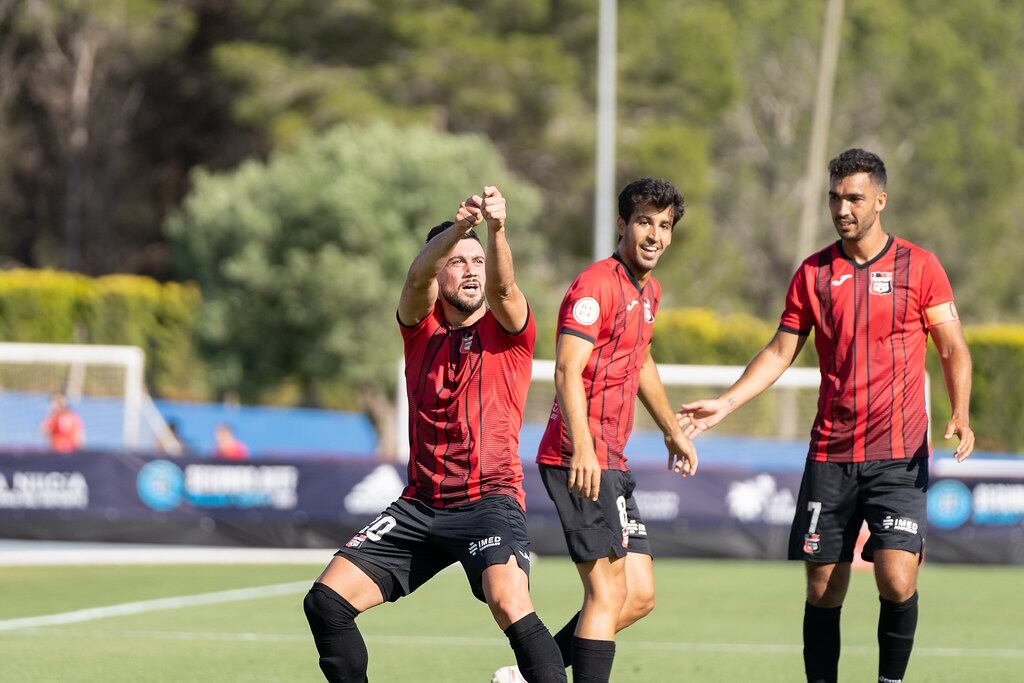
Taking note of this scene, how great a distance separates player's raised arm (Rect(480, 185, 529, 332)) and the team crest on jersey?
1750 millimetres

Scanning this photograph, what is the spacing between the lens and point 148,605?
12.8 metres

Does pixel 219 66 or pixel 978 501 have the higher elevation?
pixel 219 66

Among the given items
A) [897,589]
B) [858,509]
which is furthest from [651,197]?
[897,589]

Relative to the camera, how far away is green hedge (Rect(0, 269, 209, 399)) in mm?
41719

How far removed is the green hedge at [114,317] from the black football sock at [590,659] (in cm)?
3540

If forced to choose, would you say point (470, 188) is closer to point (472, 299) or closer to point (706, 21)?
point (706, 21)

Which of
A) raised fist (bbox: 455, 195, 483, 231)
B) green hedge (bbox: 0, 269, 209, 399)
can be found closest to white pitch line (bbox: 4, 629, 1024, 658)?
raised fist (bbox: 455, 195, 483, 231)

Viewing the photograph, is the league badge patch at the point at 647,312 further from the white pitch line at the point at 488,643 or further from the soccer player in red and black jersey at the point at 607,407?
the white pitch line at the point at 488,643

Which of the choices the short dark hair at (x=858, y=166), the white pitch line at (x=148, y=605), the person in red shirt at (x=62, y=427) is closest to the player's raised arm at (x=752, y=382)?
the short dark hair at (x=858, y=166)

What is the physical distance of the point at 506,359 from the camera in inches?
265

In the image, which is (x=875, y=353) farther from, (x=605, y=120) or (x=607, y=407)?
(x=605, y=120)

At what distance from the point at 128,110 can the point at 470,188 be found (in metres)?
20.0

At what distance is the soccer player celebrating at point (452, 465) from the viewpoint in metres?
6.49

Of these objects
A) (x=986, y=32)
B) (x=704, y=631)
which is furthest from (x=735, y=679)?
(x=986, y=32)
